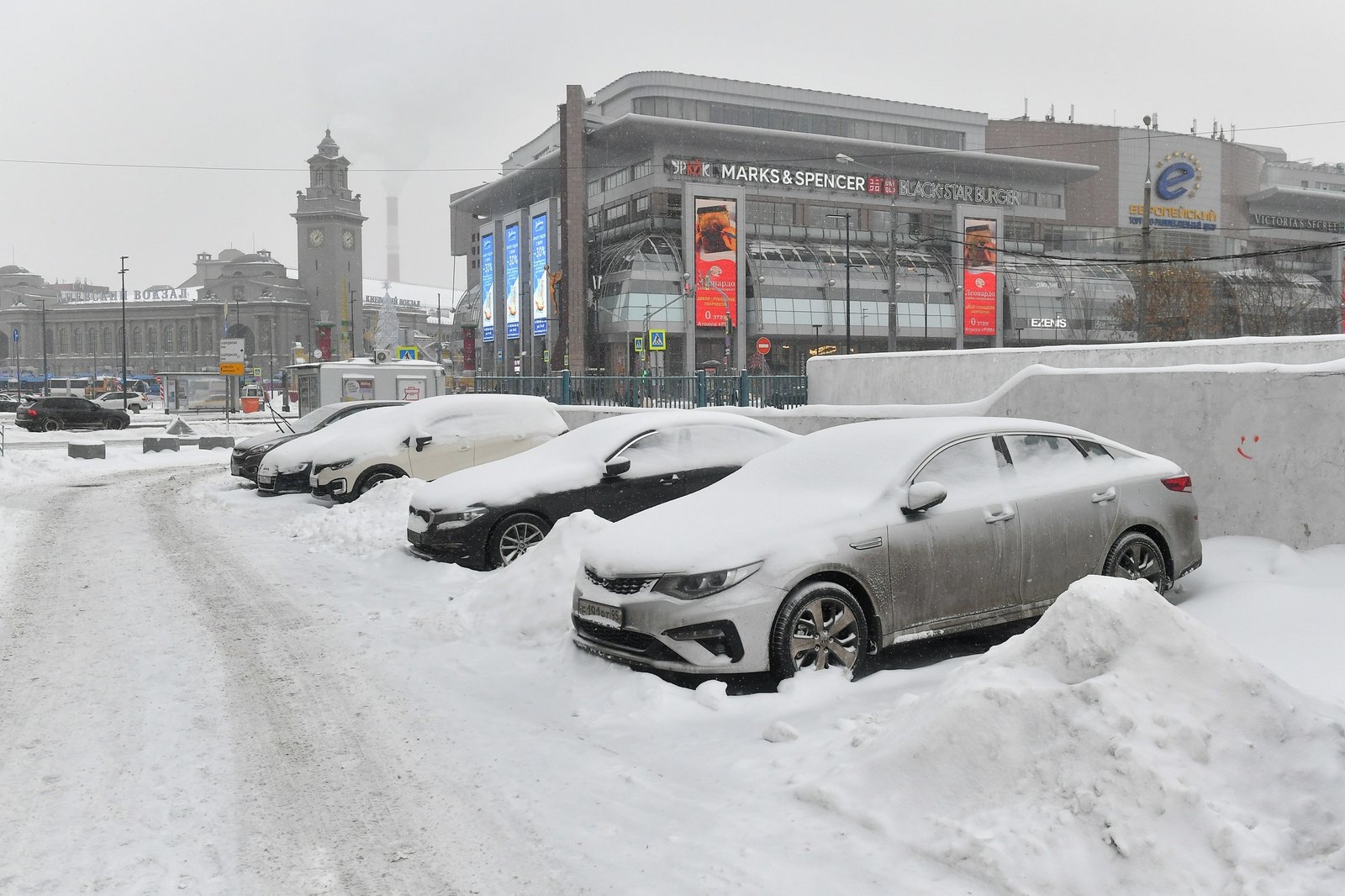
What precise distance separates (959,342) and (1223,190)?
38707mm

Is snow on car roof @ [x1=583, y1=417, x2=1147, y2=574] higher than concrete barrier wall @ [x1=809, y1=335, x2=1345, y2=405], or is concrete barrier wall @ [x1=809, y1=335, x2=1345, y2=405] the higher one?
concrete barrier wall @ [x1=809, y1=335, x2=1345, y2=405]

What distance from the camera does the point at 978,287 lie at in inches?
3044

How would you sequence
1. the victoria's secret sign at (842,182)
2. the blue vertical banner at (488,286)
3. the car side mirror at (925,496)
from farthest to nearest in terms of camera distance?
the blue vertical banner at (488,286) < the victoria's secret sign at (842,182) < the car side mirror at (925,496)

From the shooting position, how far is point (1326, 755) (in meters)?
3.93

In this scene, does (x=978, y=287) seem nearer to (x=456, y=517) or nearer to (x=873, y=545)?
(x=456, y=517)

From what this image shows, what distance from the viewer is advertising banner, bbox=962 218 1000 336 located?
251 ft

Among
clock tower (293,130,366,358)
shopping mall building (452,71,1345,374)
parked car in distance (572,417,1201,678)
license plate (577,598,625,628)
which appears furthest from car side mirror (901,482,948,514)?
clock tower (293,130,366,358)

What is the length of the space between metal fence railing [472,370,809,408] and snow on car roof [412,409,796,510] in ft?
20.2

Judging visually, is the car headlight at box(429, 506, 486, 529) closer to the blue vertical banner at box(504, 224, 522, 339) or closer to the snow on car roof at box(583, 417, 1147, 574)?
the snow on car roof at box(583, 417, 1147, 574)

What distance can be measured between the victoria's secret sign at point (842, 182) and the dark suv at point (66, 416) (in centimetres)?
4048

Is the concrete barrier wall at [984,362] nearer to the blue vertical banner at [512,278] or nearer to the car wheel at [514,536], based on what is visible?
the car wheel at [514,536]

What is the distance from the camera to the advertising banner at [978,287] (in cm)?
7662

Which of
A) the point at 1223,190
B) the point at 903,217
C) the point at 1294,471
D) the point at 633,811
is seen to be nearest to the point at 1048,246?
the point at 903,217

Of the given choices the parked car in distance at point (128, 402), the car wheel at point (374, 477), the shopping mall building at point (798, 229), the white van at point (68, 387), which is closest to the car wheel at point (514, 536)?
the car wheel at point (374, 477)
